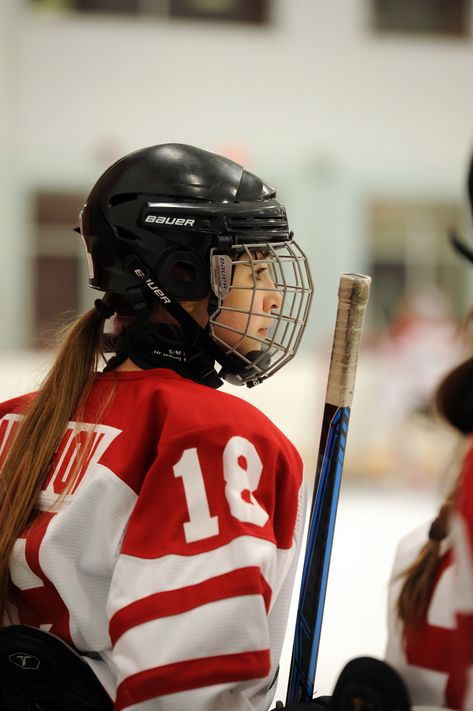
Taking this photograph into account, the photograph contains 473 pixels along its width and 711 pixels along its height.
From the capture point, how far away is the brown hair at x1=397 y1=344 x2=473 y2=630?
110 centimetres

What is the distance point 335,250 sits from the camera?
8883 millimetres

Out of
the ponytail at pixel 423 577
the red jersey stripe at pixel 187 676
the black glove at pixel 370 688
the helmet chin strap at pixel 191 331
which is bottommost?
the red jersey stripe at pixel 187 676

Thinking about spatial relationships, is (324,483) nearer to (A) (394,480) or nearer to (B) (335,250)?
(A) (394,480)

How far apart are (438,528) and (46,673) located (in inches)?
22.7

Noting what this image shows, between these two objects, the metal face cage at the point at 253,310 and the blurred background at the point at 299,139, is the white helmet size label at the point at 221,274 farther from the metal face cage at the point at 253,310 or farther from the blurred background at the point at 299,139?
the blurred background at the point at 299,139

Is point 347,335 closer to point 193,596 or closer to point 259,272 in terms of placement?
point 259,272

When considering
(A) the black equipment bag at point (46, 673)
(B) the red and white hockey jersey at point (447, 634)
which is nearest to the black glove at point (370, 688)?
(B) the red and white hockey jersey at point (447, 634)

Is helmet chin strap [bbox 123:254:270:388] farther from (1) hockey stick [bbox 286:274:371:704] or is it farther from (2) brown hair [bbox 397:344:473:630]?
(2) brown hair [bbox 397:344:473:630]

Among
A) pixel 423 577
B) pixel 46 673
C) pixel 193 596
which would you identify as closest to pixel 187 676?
pixel 193 596

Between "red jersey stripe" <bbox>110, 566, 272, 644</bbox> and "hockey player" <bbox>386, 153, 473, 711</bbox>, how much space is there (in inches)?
7.5

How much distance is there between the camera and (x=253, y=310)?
1.56m

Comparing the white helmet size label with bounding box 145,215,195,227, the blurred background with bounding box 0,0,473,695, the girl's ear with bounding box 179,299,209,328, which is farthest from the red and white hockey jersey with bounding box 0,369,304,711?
the blurred background with bounding box 0,0,473,695

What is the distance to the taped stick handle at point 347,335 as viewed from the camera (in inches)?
57.4

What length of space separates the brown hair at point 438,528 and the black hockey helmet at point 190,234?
0.48m
